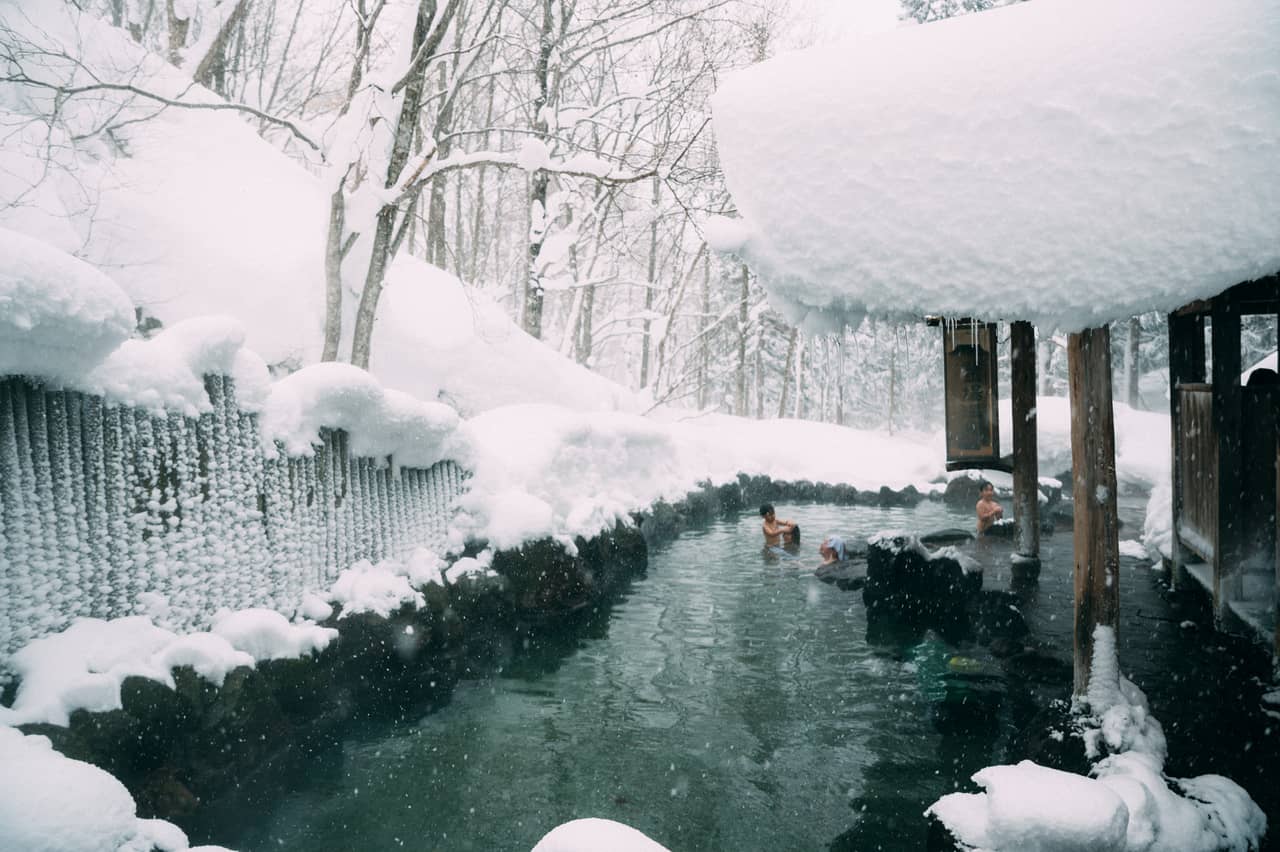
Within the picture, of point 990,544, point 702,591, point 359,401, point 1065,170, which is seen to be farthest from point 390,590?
point 990,544

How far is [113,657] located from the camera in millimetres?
4762

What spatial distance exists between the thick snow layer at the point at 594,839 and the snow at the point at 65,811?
5.95 feet

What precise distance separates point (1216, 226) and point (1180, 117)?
534 millimetres

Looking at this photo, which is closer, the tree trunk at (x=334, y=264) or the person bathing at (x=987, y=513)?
the tree trunk at (x=334, y=264)

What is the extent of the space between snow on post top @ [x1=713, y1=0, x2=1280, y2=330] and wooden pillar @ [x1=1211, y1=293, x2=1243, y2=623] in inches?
147

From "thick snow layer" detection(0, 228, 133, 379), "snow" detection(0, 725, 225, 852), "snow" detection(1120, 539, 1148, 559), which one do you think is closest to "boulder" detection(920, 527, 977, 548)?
"snow" detection(1120, 539, 1148, 559)

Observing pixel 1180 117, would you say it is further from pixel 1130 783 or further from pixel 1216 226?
pixel 1130 783

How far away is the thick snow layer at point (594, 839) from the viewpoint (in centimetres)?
259

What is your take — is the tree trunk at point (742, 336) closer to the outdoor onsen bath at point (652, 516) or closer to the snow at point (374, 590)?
the outdoor onsen bath at point (652, 516)

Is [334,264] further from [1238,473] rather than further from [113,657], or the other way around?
[1238,473]

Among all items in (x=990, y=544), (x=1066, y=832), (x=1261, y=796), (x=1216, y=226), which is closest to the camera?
(x=1066, y=832)

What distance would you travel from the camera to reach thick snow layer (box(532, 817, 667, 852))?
2.59m

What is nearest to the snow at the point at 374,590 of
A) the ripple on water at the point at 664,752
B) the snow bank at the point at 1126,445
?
the ripple on water at the point at 664,752

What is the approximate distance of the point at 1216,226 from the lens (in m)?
3.54
